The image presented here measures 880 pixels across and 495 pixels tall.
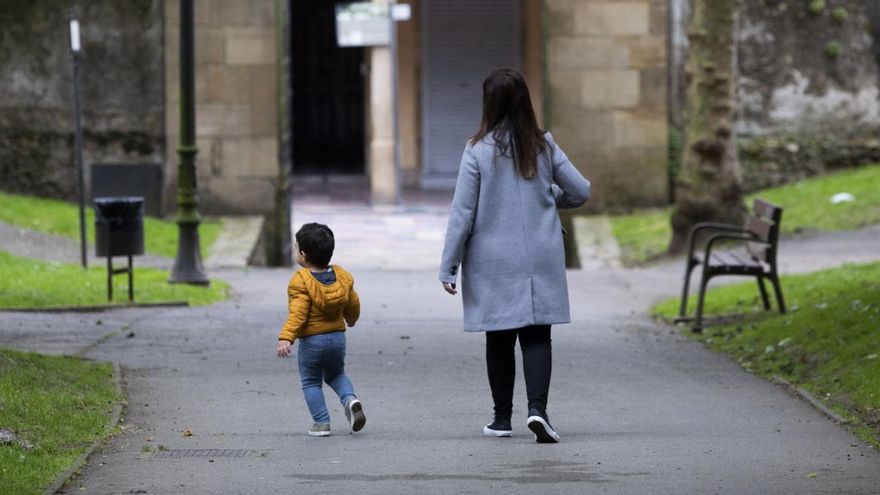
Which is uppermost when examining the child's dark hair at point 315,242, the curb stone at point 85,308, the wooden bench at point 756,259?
the child's dark hair at point 315,242

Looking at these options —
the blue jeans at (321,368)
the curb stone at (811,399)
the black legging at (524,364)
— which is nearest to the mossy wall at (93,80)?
the curb stone at (811,399)

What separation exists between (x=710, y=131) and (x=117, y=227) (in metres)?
7.14

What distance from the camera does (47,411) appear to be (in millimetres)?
7914

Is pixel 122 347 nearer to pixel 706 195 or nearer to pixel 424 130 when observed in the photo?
pixel 706 195

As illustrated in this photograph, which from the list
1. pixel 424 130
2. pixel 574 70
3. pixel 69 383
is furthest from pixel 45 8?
pixel 69 383

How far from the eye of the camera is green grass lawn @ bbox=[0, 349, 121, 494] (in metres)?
6.63

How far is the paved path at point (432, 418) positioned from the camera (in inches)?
261

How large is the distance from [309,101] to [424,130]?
10.3 ft

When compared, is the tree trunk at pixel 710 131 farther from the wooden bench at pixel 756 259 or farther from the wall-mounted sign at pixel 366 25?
the wall-mounted sign at pixel 366 25

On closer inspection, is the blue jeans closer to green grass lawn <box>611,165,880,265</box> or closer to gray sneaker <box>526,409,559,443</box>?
gray sneaker <box>526,409,559,443</box>

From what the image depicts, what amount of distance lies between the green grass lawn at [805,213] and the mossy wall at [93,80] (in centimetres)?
608

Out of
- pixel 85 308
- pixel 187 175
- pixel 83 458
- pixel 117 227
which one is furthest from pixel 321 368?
pixel 187 175

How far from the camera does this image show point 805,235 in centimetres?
1869

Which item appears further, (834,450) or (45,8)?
(45,8)
